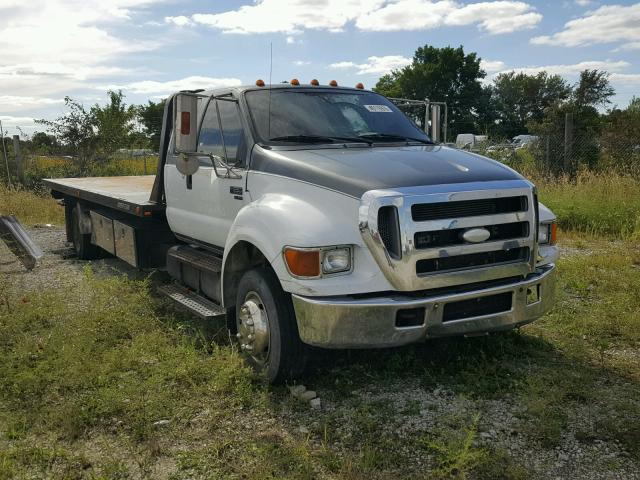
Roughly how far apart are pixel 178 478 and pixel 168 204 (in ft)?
11.2

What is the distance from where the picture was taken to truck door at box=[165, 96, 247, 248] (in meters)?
4.83

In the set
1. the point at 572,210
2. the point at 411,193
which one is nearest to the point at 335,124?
the point at 411,193

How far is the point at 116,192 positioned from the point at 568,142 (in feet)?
31.2

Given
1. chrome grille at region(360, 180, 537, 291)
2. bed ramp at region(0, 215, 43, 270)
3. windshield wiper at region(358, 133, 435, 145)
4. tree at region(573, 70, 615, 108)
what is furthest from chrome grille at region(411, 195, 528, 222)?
tree at region(573, 70, 615, 108)

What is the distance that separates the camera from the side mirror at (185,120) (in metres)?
4.81

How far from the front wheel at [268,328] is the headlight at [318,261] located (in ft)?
1.31

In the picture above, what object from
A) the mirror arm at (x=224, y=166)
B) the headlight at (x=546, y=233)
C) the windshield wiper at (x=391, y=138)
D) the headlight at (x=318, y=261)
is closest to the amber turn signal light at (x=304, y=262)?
the headlight at (x=318, y=261)

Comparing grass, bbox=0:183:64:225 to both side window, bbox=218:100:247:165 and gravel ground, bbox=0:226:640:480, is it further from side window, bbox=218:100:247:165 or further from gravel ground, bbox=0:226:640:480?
gravel ground, bbox=0:226:640:480

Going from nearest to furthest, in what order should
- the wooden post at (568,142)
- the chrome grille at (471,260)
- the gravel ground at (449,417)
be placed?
the gravel ground at (449,417) < the chrome grille at (471,260) < the wooden post at (568,142)

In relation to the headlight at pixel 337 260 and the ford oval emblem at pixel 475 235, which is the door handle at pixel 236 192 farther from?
the ford oval emblem at pixel 475 235

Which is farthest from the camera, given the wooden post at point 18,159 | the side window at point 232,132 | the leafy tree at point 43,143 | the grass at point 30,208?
the leafy tree at point 43,143

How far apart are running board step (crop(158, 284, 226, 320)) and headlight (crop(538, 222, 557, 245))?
2.44 metres

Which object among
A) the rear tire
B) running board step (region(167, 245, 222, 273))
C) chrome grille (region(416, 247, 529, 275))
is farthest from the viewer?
the rear tire

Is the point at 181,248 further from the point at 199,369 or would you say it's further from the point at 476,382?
the point at 476,382
